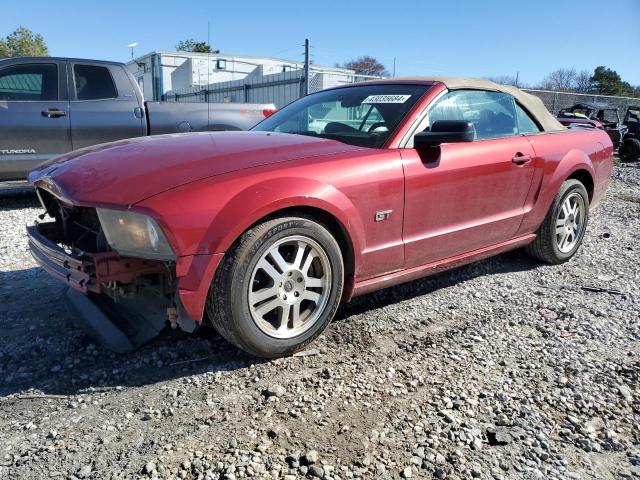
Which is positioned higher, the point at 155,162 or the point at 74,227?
the point at 155,162

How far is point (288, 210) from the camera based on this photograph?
282 centimetres

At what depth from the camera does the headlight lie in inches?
97.4

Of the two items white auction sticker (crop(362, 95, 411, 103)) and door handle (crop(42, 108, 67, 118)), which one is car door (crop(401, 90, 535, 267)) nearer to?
white auction sticker (crop(362, 95, 411, 103))

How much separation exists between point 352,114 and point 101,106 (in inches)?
168

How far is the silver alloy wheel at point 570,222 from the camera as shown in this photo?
4.67 m

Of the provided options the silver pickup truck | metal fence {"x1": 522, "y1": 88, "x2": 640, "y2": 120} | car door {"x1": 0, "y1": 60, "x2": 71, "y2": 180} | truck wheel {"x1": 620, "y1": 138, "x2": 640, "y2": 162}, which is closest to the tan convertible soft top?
the silver pickup truck

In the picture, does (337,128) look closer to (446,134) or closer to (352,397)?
(446,134)

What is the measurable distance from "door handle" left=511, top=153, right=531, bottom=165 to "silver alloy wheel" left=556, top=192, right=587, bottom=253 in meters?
0.77

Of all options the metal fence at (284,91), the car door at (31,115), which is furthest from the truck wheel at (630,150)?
the car door at (31,115)

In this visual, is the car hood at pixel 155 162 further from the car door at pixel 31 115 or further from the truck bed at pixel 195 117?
the truck bed at pixel 195 117

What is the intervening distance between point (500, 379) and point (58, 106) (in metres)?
6.01

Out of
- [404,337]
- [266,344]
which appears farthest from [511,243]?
[266,344]

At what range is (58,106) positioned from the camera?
21.1 ft

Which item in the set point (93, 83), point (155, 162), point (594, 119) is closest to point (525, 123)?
point (155, 162)
